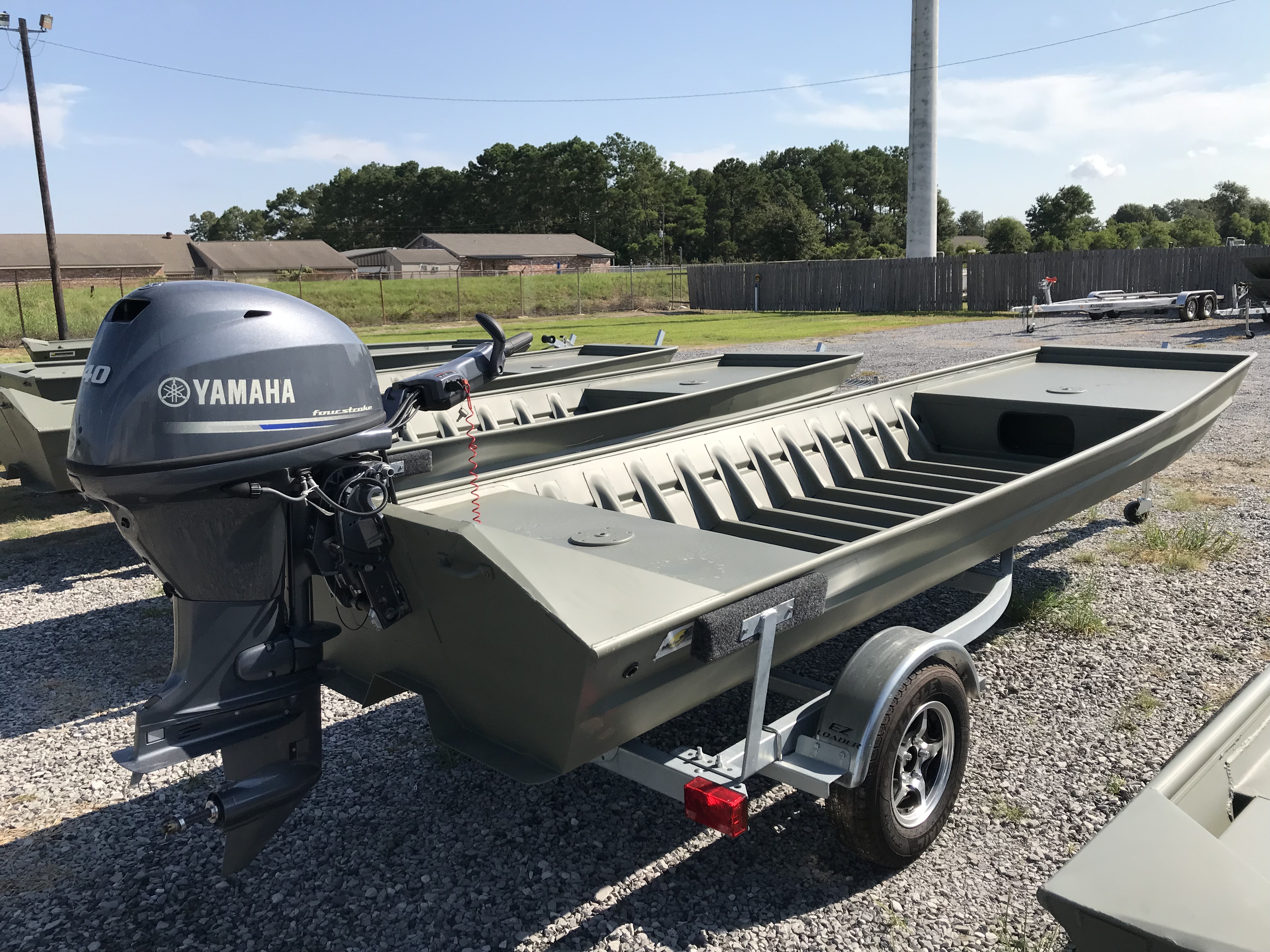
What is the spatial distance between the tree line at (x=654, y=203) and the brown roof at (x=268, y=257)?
26.3m

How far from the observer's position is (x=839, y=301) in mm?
32438

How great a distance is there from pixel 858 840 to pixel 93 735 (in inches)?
138

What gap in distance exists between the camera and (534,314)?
120 ft

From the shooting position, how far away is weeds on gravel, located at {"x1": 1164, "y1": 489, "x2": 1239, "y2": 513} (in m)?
7.20

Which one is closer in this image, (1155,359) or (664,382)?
(1155,359)

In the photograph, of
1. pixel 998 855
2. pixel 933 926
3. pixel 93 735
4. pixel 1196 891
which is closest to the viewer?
pixel 1196 891

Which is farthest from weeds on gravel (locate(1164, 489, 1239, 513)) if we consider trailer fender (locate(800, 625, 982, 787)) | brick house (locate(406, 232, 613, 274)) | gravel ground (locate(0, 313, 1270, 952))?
brick house (locate(406, 232, 613, 274))

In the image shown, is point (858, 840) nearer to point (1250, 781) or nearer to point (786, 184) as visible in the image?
point (1250, 781)

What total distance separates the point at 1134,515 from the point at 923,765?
438cm

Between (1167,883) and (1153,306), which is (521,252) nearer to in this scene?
(1153,306)

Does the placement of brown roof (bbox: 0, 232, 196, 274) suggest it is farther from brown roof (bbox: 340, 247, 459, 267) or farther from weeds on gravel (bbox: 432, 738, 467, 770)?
weeds on gravel (bbox: 432, 738, 467, 770)

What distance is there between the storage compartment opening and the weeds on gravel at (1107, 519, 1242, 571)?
2.83 ft

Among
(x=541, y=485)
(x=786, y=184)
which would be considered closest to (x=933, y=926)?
(x=541, y=485)

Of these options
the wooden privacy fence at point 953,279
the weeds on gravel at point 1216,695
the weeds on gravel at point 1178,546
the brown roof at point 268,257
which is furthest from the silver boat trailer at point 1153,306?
the brown roof at point 268,257
